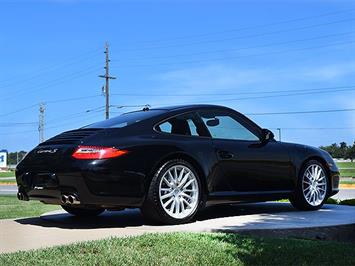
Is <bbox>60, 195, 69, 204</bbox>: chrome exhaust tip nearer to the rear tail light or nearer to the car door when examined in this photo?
the rear tail light

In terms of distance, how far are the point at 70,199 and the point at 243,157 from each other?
2.18 m

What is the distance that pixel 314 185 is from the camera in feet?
23.8

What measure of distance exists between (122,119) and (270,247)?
267cm

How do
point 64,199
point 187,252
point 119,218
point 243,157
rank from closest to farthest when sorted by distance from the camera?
point 187,252 → point 64,199 → point 243,157 → point 119,218

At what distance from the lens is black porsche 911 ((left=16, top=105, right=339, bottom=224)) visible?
212 inches

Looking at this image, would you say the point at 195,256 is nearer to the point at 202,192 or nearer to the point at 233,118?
the point at 202,192

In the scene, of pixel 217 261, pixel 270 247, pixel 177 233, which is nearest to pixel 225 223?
pixel 177 233

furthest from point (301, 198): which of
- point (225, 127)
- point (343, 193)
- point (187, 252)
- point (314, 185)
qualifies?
point (343, 193)

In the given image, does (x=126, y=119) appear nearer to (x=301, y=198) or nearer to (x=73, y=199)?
(x=73, y=199)

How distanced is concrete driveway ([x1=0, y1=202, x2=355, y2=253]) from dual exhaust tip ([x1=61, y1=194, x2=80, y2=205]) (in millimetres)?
293

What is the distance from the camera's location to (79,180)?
530cm

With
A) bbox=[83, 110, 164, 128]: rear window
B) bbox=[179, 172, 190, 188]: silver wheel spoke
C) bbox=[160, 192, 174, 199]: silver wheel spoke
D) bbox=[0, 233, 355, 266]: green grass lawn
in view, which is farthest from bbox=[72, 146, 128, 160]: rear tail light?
bbox=[0, 233, 355, 266]: green grass lawn

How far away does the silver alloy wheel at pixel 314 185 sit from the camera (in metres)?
7.15

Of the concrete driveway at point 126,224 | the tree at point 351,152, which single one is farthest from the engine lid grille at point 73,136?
the tree at point 351,152
